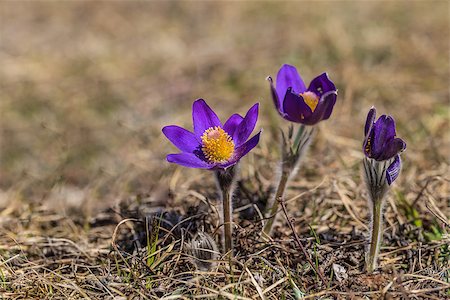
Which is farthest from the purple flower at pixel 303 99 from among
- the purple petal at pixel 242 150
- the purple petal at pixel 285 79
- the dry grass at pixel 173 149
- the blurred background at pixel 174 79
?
the blurred background at pixel 174 79

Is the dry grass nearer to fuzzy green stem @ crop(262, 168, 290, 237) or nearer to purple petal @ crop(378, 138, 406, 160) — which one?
fuzzy green stem @ crop(262, 168, 290, 237)

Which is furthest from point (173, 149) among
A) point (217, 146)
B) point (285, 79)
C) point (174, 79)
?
point (217, 146)

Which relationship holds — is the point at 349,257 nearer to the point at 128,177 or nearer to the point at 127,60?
the point at 128,177

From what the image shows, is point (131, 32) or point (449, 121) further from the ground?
point (131, 32)

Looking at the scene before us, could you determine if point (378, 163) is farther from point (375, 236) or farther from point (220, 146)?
point (220, 146)

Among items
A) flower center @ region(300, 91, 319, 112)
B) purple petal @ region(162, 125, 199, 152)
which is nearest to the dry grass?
purple petal @ region(162, 125, 199, 152)

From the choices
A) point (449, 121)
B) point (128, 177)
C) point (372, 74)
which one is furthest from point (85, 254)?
point (372, 74)
